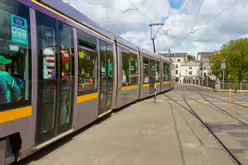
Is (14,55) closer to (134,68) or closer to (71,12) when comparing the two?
(71,12)

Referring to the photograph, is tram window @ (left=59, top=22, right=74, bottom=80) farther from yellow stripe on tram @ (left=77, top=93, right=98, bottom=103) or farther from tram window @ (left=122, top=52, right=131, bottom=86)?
tram window @ (left=122, top=52, right=131, bottom=86)

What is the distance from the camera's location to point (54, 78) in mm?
5445

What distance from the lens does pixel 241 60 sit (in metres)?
49.4

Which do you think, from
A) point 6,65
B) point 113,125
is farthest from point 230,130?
point 6,65

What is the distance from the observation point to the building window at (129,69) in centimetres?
1238

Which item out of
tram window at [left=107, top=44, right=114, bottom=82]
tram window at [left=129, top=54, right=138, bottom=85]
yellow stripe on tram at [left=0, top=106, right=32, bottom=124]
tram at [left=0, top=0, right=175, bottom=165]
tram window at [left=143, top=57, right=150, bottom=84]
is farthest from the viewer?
tram window at [left=143, top=57, right=150, bottom=84]

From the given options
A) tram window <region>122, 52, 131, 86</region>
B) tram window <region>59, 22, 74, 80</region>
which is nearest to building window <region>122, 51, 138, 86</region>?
tram window <region>122, 52, 131, 86</region>

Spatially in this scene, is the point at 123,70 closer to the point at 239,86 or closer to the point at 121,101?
the point at 121,101

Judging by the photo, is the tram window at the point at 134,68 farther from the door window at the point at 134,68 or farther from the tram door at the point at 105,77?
the tram door at the point at 105,77

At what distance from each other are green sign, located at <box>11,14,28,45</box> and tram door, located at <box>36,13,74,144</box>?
0.43m

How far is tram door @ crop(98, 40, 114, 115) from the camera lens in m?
8.98

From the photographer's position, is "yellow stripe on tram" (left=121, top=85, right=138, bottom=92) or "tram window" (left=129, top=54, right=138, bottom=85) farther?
"tram window" (left=129, top=54, right=138, bottom=85)

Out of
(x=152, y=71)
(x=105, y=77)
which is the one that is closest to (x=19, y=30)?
(x=105, y=77)

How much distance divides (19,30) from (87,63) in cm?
324
